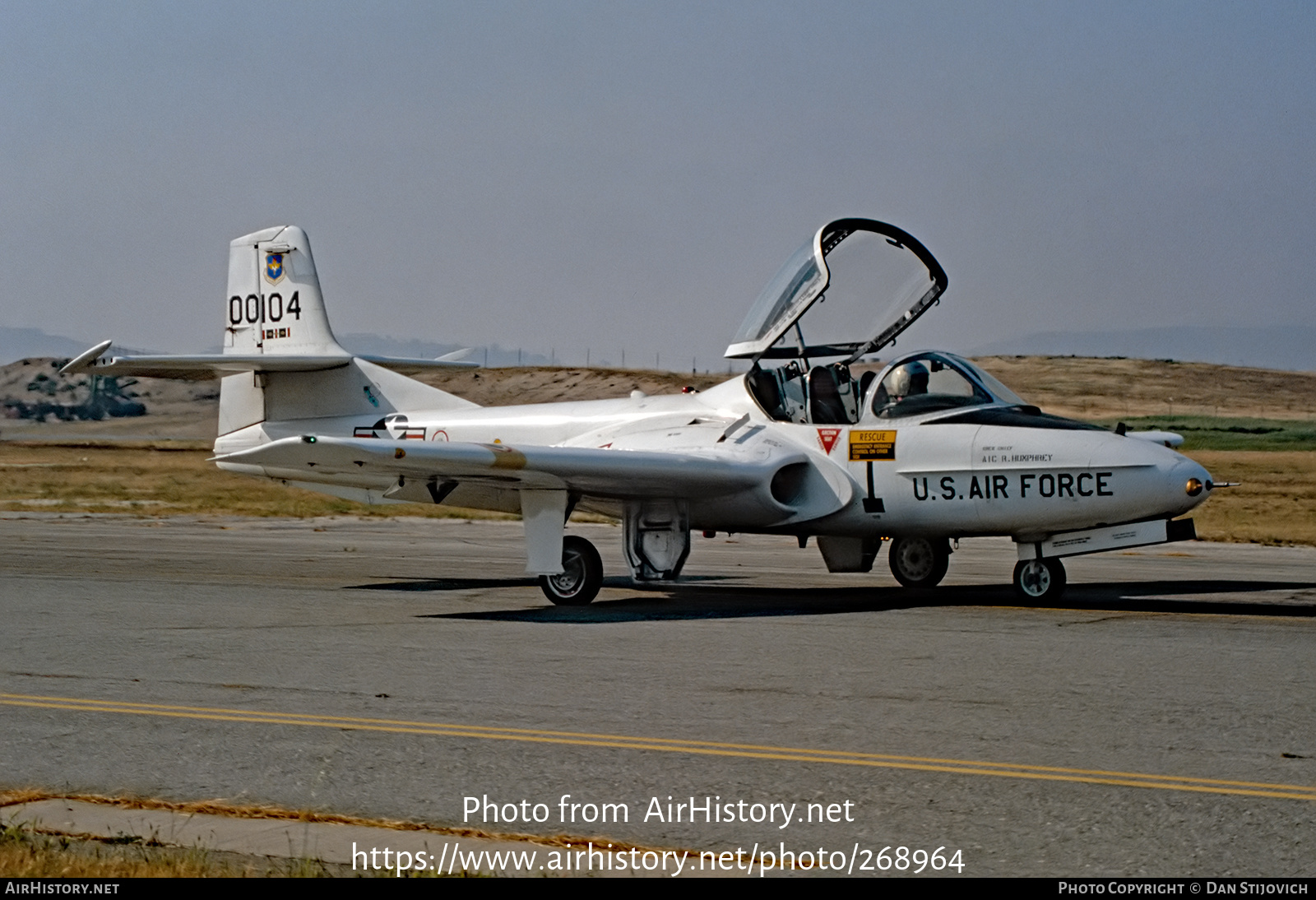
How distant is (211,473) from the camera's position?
5209 centimetres

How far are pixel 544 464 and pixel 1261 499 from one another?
29127 mm

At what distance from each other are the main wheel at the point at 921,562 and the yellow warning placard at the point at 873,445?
7.01 ft

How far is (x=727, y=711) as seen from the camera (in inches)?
339

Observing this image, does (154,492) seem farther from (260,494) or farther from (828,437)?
(828,437)

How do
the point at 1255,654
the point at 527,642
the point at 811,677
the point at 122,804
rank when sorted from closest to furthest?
1. the point at 122,804
2. the point at 811,677
3. the point at 1255,654
4. the point at 527,642

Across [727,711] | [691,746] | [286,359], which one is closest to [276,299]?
[286,359]

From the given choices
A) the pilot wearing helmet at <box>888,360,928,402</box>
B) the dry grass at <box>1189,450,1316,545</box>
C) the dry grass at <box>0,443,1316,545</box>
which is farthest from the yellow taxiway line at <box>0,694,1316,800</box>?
the dry grass at <box>1189,450,1316,545</box>

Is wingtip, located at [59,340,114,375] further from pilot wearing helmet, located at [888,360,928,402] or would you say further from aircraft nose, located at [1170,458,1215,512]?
aircraft nose, located at [1170,458,1215,512]

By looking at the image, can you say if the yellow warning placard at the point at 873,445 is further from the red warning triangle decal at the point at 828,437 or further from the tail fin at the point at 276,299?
the tail fin at the point at 276,299

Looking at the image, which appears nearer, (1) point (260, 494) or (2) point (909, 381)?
(2) point (909, 381)
